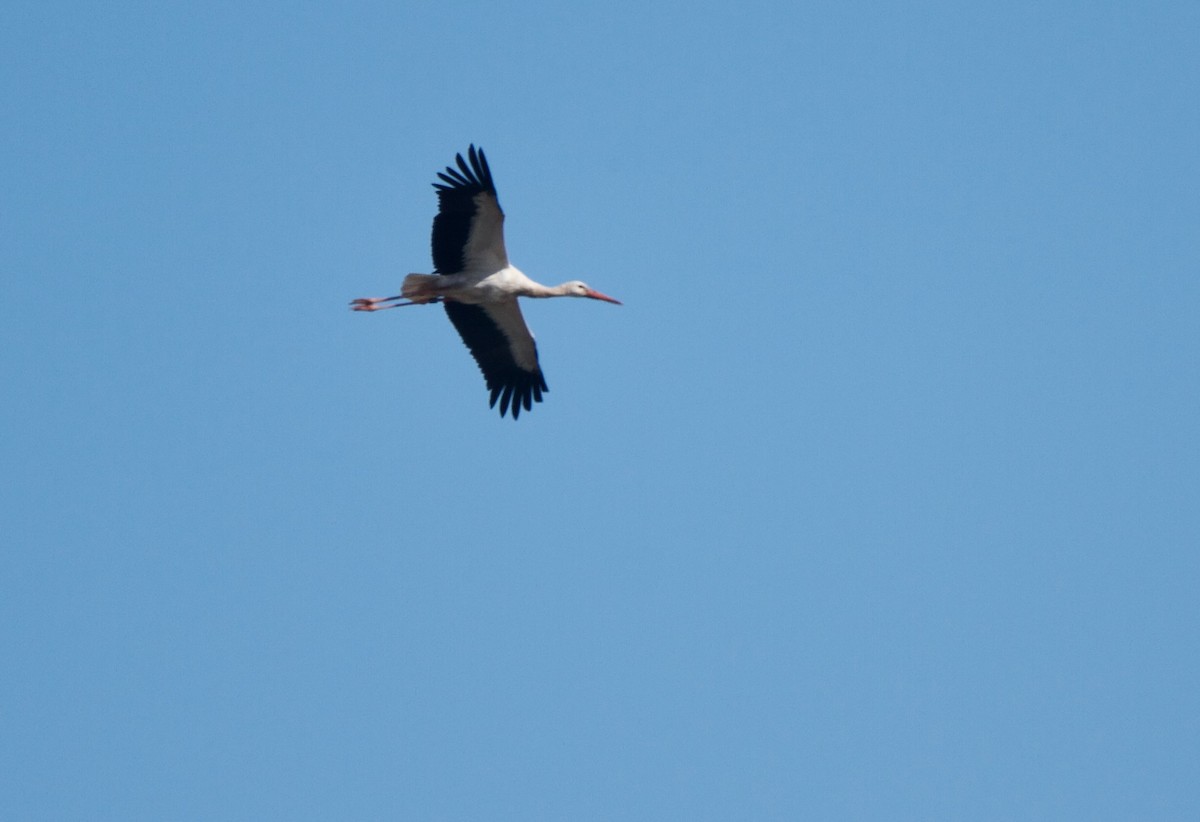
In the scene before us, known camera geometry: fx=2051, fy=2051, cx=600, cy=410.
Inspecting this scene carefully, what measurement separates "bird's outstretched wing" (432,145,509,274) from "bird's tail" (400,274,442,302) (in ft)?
0.38

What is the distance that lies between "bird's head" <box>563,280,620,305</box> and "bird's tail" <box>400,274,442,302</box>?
5.18 feet

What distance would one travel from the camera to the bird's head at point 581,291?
2077 cm

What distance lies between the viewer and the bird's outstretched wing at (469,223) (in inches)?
746

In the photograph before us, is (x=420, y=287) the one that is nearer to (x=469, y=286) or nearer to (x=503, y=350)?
(x=469, y=286)

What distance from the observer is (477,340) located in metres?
20.4

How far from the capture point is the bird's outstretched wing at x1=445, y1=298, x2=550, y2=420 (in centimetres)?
2022

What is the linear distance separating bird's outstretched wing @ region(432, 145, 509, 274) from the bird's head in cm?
123

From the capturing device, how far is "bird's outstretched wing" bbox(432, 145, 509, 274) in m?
19.0

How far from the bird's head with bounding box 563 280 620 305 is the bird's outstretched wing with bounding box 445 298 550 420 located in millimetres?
749

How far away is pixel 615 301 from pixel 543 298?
3.28 feet

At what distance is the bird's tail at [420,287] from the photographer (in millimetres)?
19594

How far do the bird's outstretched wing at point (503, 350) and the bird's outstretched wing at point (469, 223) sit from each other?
0.63 metres

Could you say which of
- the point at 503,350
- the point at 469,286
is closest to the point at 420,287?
the point at 469,286

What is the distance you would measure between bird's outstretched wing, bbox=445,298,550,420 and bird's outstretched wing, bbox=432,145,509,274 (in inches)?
24.9
